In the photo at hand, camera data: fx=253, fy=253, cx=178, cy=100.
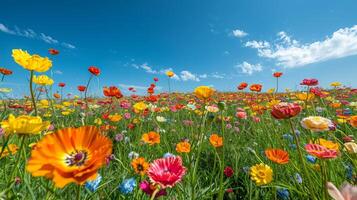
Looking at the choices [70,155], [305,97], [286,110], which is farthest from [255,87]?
[70,155]

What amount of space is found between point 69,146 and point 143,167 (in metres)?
0.69

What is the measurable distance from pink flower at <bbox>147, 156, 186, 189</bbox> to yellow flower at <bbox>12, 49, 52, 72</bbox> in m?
0.80

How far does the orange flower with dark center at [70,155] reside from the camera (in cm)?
49

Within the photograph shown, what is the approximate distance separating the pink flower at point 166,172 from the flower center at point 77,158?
21cm

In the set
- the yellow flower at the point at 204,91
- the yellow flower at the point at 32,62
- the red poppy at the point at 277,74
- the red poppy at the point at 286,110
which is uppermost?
the red poppy at the point at 277,74

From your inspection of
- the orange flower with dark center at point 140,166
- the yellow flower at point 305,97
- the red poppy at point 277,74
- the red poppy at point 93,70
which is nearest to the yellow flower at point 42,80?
the red poppy at point 93,70

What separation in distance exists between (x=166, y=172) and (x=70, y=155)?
29cm

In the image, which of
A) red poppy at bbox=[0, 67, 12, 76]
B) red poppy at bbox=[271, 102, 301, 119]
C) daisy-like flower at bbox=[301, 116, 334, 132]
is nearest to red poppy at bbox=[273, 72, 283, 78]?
daisy-like flower at bbox=[301, 116, 334, 132]

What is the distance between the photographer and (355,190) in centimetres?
45

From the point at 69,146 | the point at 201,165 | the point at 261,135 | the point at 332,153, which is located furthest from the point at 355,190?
the point at 261,135

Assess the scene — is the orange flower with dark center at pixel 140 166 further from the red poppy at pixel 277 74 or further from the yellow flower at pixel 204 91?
the red poppy at pixel 277 74

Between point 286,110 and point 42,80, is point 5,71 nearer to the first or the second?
point 42,80

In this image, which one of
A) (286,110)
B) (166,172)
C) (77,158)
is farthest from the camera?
(286,110)

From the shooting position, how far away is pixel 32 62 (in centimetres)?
121
